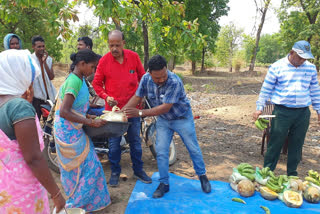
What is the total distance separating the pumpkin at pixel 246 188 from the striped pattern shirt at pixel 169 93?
1.25 metres

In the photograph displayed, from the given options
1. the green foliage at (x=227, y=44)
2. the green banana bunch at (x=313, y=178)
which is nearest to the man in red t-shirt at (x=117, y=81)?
the green banana bunch at (x=313, y=178)

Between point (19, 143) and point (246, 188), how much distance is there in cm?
284

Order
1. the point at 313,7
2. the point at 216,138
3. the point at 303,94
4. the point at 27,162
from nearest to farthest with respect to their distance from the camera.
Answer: the point at 27,162 → the point at 303,94 → the point at 216,138 → the point at 313,7

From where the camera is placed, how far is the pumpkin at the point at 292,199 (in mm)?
3070

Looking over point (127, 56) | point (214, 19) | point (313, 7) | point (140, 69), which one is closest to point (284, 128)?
point (140, 69)

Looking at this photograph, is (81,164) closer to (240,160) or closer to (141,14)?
(240,160)

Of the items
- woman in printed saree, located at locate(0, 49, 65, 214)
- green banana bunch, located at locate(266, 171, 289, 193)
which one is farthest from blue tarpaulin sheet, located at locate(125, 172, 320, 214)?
woman in printed saree, located at locate(0, 49, 65, 214)

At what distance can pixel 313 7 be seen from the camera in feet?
56.0

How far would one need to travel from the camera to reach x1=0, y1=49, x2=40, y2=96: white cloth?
1.47 meters

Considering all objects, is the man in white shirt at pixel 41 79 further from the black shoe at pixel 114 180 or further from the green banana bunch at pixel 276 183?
the green banana bunch at pixel 276 183

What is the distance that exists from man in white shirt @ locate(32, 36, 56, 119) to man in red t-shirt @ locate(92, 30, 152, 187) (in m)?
1.24

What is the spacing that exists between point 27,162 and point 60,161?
126 centimetres

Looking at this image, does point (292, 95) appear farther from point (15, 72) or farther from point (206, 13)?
point (206, 13)

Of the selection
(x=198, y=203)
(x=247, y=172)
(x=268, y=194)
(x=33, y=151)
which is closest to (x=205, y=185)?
(x=198, y=203)
